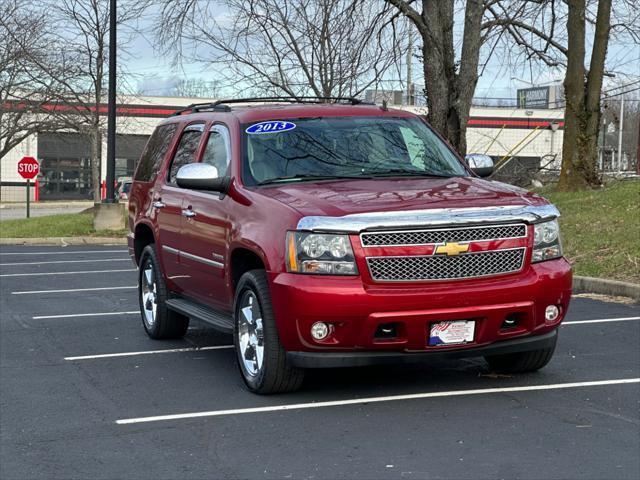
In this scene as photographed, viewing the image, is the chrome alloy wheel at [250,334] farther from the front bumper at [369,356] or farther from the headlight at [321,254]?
the headlight at [321,254]

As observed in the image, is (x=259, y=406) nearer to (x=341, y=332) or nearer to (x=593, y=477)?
(x=341, y=332)

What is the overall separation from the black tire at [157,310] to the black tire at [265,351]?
2226 millimetres

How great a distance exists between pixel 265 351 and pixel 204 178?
1448 millimetres

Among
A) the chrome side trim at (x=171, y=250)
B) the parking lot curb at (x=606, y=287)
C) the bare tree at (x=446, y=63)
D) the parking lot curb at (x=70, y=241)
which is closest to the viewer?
the chrome side trim at (x=171, y=250)

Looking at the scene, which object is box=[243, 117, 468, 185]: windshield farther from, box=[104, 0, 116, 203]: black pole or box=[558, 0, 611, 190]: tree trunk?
box=[104, 0, 116, 203]: black pole

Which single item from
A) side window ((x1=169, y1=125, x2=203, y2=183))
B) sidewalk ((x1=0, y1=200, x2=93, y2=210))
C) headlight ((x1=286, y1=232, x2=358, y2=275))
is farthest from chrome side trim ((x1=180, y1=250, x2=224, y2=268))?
sidewalk ((x1=0, y1=200, x2=93, y2=210))

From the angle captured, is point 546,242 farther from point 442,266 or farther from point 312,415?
point 312,415

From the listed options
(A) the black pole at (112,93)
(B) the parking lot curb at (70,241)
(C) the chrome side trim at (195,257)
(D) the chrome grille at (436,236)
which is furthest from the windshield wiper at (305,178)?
(A) the black pole at (112,93)

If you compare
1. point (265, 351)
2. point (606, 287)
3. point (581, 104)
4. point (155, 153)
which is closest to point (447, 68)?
point (581, 104)

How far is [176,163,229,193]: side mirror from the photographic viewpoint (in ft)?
24.6

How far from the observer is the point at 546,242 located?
22.8 feet

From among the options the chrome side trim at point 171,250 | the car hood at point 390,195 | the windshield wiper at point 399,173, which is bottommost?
the chrome side trim at point 171,250

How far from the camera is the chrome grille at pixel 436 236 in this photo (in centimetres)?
640

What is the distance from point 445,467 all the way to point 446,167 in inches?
126
